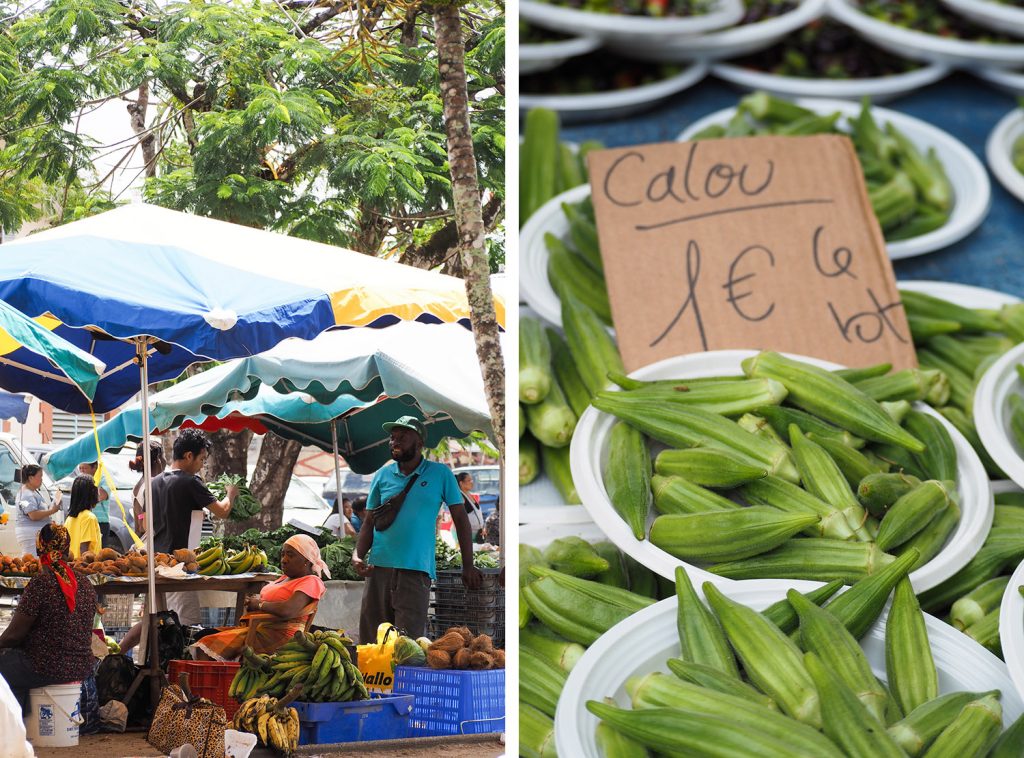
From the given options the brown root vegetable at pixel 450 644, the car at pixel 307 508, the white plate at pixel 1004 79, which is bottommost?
the brown root vegetable at pixel 450 644

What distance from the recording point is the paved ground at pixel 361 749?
4133 mm

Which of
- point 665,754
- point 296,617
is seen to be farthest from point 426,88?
point 665,754

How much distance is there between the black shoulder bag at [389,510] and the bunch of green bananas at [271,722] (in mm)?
1009

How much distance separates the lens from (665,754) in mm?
888

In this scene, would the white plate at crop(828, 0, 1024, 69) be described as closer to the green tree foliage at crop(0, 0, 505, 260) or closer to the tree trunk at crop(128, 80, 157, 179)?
the green tree foliage at crop(0, 0, 505, 260)

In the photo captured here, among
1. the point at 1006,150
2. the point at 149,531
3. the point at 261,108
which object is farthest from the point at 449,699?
the point at 261,108

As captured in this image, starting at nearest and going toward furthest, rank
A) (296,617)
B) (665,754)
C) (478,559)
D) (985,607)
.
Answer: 1. (665,754)
2. (985,607)
3. (296,617)
4. (478,559)

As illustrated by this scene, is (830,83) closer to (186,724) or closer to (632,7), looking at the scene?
(632,7)

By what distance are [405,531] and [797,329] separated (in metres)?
3.59

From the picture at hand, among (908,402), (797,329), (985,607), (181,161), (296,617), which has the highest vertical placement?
(181,161)

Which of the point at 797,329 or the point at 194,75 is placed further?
the point at 194,75

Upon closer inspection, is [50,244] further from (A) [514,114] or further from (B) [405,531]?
(A) [514,114]

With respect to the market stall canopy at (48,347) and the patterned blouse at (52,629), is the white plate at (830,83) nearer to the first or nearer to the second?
the market stall canopy at (48,347)

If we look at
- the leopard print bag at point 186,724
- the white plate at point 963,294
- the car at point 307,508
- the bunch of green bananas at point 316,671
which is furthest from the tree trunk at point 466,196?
the car at point 307,508
